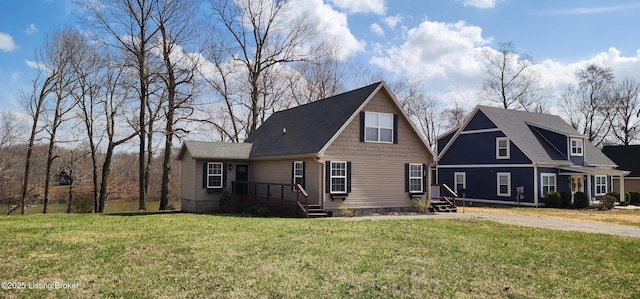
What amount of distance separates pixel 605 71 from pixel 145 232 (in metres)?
50.5

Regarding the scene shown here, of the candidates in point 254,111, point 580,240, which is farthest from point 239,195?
point 580,240

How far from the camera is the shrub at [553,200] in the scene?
2570 centimetres

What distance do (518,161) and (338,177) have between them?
15.1 m

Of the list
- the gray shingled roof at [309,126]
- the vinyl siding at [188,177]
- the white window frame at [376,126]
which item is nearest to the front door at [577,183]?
the white window frame at [376,126]

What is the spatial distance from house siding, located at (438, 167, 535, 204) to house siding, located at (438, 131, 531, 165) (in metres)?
0.50

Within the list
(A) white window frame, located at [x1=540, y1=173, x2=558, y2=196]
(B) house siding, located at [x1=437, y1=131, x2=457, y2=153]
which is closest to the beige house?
(A) white window frame, located at [x1=540, y1=173, x2=558, y2=196]

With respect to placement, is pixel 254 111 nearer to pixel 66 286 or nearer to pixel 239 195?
pixel 239 195

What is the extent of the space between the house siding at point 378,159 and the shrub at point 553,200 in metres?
10.3

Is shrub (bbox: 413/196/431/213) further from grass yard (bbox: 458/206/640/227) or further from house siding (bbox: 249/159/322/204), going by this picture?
house siding (bbox: 249/159/322/204)

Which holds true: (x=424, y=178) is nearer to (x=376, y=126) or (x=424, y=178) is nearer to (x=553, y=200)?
(x=376, y=126)

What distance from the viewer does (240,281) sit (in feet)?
22.1

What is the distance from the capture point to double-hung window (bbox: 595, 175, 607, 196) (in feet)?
97.8

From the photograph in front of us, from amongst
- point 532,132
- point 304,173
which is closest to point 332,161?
point 304,173

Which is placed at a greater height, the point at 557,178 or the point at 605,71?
the point at 605,71
